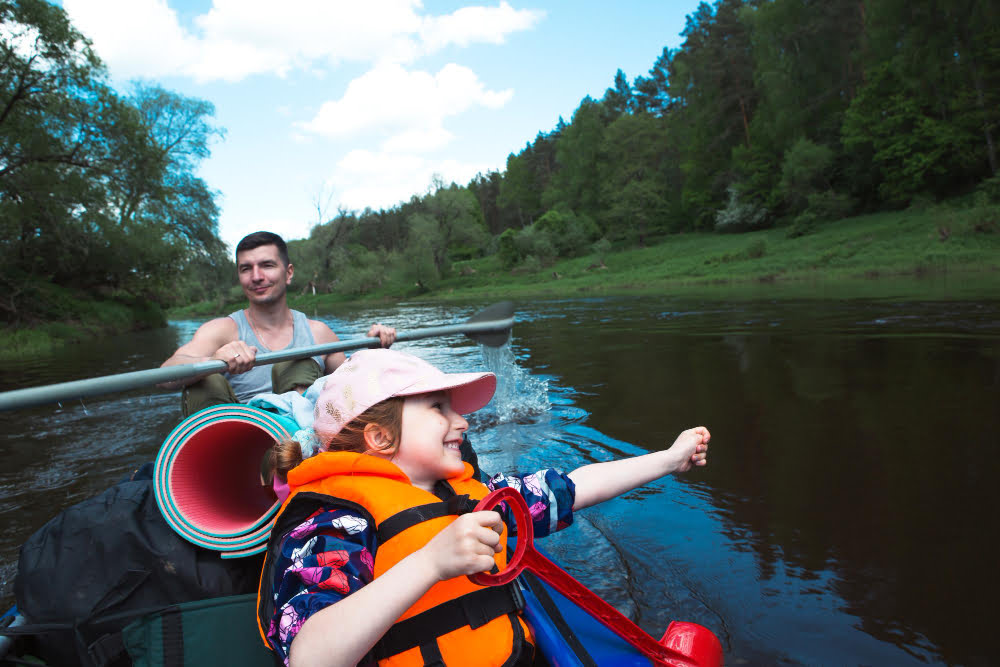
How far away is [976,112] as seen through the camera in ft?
76.8

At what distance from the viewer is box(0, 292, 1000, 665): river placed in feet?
6.37

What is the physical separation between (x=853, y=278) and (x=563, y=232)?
26666mm

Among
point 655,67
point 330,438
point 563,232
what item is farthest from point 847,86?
point 330,438

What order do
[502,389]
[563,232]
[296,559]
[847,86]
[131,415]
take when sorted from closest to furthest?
[296,559], [502,389], [131,415], [847,86], [563,232]

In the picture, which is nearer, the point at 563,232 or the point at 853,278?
the point at 853,278

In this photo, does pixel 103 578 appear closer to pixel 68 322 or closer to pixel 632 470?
pixel 632 470

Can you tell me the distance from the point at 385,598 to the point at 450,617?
0.76 feet

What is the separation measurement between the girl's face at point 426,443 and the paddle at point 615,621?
6.7 inches

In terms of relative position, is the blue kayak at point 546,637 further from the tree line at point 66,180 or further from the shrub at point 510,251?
the shrub at point 510,251

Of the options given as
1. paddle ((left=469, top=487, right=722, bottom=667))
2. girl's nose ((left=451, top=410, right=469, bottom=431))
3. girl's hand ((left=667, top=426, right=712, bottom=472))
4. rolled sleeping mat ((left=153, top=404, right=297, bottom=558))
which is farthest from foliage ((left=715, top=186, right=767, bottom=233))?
girl's nose ((left=451, top=410, right=469, bottom=431))

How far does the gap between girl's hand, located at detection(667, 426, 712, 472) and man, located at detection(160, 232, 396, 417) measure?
176 cm

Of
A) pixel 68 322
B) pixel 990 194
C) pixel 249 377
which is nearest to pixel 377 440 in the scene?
pixel 249 377

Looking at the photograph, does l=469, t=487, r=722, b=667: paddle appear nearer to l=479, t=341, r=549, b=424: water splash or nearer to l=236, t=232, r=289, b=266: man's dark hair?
l=236, t=232, r=289, b=266: man's dark hair

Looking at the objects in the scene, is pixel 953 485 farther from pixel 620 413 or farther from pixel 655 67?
pixel 655 67
